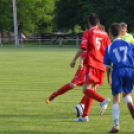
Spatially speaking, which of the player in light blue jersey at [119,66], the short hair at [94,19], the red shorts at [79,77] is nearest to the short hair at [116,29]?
the player in light blue jersey at [119,66]

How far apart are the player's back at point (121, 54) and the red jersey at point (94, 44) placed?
682 mm

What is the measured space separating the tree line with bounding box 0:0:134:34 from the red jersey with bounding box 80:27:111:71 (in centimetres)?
4208

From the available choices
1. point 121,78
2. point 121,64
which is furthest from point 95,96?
point 121,64

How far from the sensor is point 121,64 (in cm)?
538

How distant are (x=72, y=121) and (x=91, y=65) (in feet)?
3.32

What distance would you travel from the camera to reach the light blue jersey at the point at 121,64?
538cm

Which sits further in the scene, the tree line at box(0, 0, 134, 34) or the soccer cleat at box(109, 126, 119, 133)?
the tree line at box(0, 0, 134, 34)

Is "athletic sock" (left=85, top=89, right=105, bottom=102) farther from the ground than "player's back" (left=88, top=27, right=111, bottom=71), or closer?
closer

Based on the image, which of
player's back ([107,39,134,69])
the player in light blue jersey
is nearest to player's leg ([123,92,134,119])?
the player in light blue jersey

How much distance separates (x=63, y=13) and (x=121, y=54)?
52433mm

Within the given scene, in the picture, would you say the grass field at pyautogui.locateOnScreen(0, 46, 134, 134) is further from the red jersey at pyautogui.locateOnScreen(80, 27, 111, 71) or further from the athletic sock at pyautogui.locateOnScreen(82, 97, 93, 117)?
the red jersey at pyautogui.locateOnScreen(80, 27, 111, 71)

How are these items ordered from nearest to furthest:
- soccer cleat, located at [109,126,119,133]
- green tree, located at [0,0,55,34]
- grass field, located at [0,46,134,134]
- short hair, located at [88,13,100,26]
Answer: soccer cleat, located at [109,126,119,133]
grass field, located at [0,46,134,134]
short hair, located at [88,13,100,26]
green tree, located at [0,0,55,34]

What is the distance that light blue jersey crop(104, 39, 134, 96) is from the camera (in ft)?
17.7

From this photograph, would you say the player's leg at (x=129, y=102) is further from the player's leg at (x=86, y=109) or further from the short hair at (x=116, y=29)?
the short hair at (x=116, y=29)
